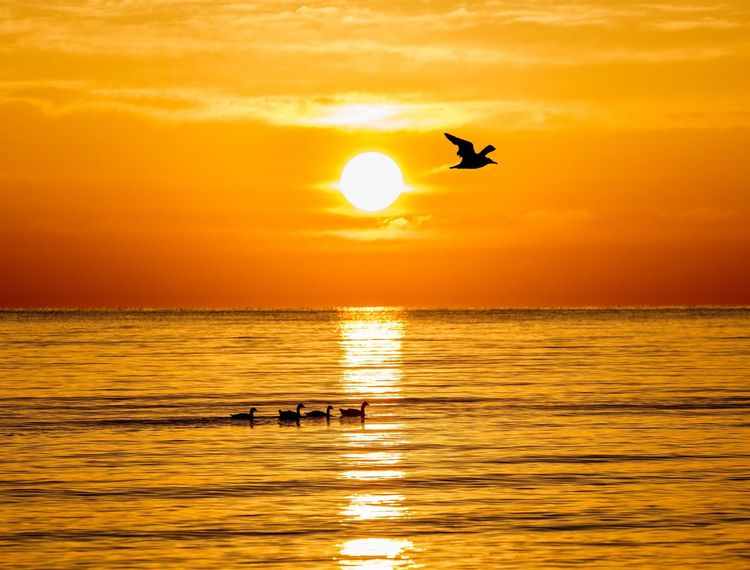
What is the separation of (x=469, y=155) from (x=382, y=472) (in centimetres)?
859

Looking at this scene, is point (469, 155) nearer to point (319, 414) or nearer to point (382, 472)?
point (382, 472)

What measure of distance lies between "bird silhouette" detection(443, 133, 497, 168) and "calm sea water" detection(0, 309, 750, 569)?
25.4 ft

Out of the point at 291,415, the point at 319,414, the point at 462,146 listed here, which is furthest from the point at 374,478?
the point at 319,414

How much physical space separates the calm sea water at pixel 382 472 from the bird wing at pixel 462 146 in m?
8.03

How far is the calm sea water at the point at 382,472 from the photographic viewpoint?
78.3 ft

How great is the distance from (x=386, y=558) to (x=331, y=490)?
634 cm

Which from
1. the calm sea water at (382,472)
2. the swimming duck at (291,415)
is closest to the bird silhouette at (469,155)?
the calm sea water at (382,472)

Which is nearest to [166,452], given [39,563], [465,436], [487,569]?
[465,436]

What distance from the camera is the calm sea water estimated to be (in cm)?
2388

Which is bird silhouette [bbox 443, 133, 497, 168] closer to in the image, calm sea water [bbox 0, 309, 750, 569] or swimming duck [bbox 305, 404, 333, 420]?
calm sea water [bbox 0, 309, 750, 569]

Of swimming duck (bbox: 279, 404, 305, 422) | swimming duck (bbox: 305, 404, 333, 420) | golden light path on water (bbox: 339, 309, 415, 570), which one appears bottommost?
golden light path on water (bbox: 339, 309, 415, 570)

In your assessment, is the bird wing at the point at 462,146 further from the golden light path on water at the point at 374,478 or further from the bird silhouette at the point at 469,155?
the golden light path on water at the point at 374,478

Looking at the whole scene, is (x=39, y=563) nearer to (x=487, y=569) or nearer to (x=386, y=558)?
(x=386, y=558)

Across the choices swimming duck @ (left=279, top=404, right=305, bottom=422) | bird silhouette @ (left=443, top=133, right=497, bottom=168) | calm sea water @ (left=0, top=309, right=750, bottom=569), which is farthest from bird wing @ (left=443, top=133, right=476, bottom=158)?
swimming duck @ (left=279, top=404, right=305, bottom=422)
